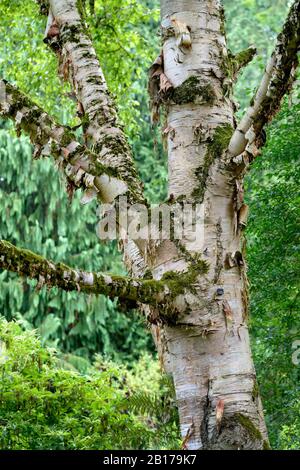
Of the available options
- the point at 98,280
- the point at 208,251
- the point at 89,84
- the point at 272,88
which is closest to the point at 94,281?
the point at 98,280

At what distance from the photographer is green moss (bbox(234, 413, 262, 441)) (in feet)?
10.2

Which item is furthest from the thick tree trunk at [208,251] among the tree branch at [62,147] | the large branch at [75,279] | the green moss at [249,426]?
the tree branch at [62,147]

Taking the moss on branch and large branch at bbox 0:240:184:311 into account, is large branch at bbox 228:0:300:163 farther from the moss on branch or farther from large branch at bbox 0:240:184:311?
large branch at bbox 0:240:184:311

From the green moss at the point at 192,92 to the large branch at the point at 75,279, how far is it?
0.84 metres

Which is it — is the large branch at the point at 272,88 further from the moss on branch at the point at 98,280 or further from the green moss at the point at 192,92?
the moss on branch at the point at 98,280

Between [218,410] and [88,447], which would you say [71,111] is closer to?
[88,447]

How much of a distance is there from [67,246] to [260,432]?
1199cm

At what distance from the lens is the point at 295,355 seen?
6430mm

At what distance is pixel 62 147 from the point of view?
359 centimetres

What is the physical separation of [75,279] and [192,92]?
103cm

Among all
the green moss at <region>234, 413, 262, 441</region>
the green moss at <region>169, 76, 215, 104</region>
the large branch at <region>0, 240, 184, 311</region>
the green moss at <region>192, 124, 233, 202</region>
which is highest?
the green moss at <region>169, 76, 215, 104</region>

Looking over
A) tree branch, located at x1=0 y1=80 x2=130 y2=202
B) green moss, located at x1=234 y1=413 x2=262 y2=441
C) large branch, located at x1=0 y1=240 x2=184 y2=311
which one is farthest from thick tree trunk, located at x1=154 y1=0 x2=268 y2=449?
tree branch, located at x1=0 y1=80 x2=130 y2=202

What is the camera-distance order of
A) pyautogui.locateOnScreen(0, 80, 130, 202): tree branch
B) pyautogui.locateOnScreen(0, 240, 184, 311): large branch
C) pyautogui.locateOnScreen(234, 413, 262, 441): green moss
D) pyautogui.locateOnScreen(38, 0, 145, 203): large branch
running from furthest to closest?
1. pyautogui.locateOnScreen(38, 0, 145, 203): large branch
2. pyautogui.locateOnScreen(0, 80, 130, 202): tree branch
3. pyautogui.locateOnScreen(234, 413, 262, 441): green moss
4. pyautogui.locateOnScreen(0, 240, 184, 311): large branch

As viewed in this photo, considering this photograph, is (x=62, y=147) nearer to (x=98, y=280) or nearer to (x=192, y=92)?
(x=192, y=92)
